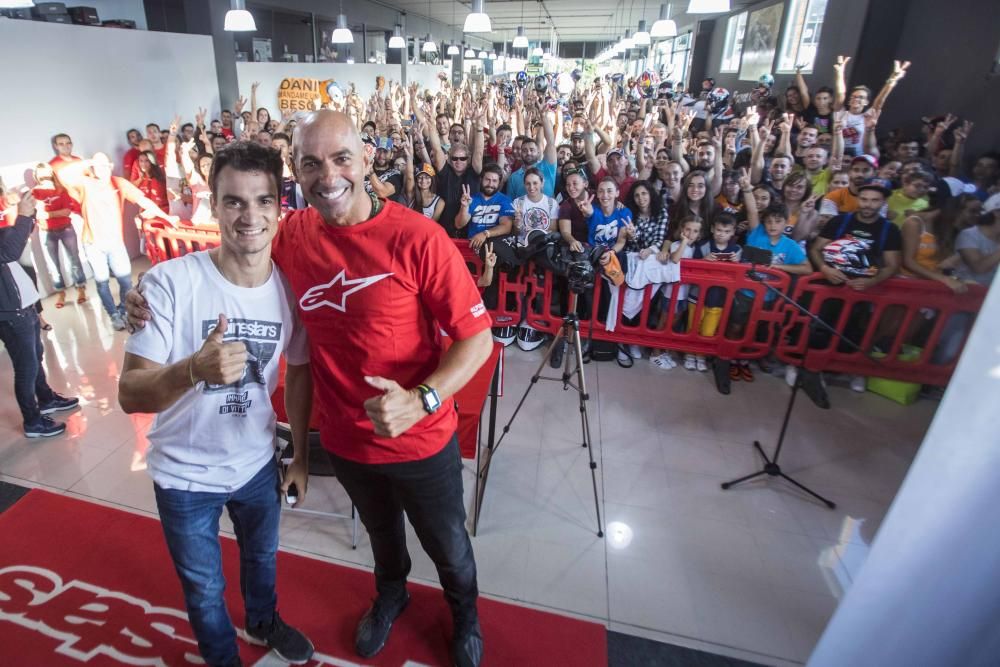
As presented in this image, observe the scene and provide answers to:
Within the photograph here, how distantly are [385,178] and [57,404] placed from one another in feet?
10.7

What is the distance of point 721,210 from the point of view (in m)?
5.03

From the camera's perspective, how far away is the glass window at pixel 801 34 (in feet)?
37.6

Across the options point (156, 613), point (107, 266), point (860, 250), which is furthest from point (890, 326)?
point (107, 266)

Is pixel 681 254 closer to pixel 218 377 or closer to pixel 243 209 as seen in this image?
pixel 243 209

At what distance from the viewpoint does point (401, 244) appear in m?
1.67

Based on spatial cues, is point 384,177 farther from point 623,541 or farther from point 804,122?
point 804,122

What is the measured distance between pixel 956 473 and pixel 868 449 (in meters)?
3.13

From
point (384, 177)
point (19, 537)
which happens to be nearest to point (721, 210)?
point (384, 177)

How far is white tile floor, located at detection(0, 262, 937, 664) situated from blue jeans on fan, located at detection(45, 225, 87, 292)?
1641 mm

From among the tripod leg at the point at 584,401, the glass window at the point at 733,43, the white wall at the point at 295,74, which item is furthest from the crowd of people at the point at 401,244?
the glass window at the point at 733,43

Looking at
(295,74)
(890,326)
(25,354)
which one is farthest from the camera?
(295,74)

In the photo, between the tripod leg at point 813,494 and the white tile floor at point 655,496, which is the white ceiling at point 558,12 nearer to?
the white tile floor at point 655,496

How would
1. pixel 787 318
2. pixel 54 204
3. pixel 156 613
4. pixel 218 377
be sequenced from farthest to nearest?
pixel 54 204
pixel 787 318
pixel 156 613
pixel 218 377

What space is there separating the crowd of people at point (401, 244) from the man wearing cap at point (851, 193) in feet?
0.06
